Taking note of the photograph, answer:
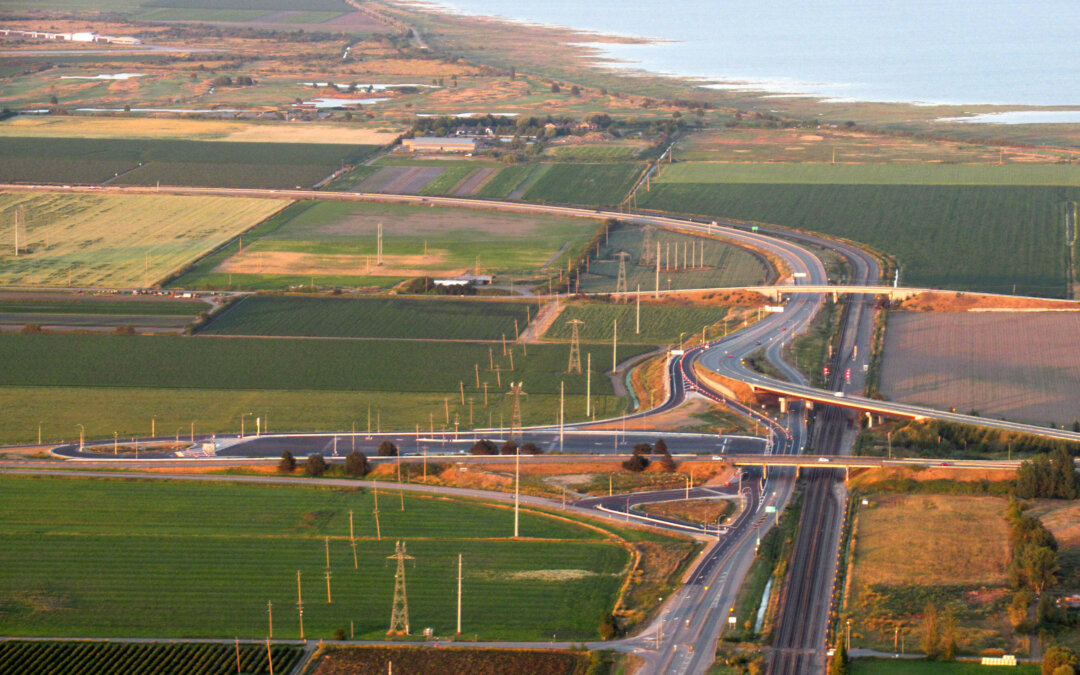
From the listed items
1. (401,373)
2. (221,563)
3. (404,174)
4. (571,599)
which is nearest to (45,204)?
(404,174)

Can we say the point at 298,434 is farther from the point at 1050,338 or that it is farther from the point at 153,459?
the point at 1050,338

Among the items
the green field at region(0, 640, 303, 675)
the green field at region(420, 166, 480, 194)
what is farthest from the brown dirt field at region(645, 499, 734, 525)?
the green field at region(420, 166, 480, 194)

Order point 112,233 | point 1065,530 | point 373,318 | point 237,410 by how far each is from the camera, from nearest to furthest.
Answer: point 1065,530, point 237,410, point 373,318, point 112,233

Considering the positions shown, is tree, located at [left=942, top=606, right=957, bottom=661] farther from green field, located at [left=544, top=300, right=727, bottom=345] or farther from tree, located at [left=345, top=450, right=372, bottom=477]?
green field, located at [left=544, top=300, right=727, bottom=345]

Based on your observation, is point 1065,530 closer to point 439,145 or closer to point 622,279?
point 622,279

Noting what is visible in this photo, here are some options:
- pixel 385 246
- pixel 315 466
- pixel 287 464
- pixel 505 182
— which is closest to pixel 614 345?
pixel 315 466

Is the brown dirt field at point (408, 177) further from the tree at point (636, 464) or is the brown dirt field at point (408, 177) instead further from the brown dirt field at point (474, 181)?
the tree at point (636, 464)
